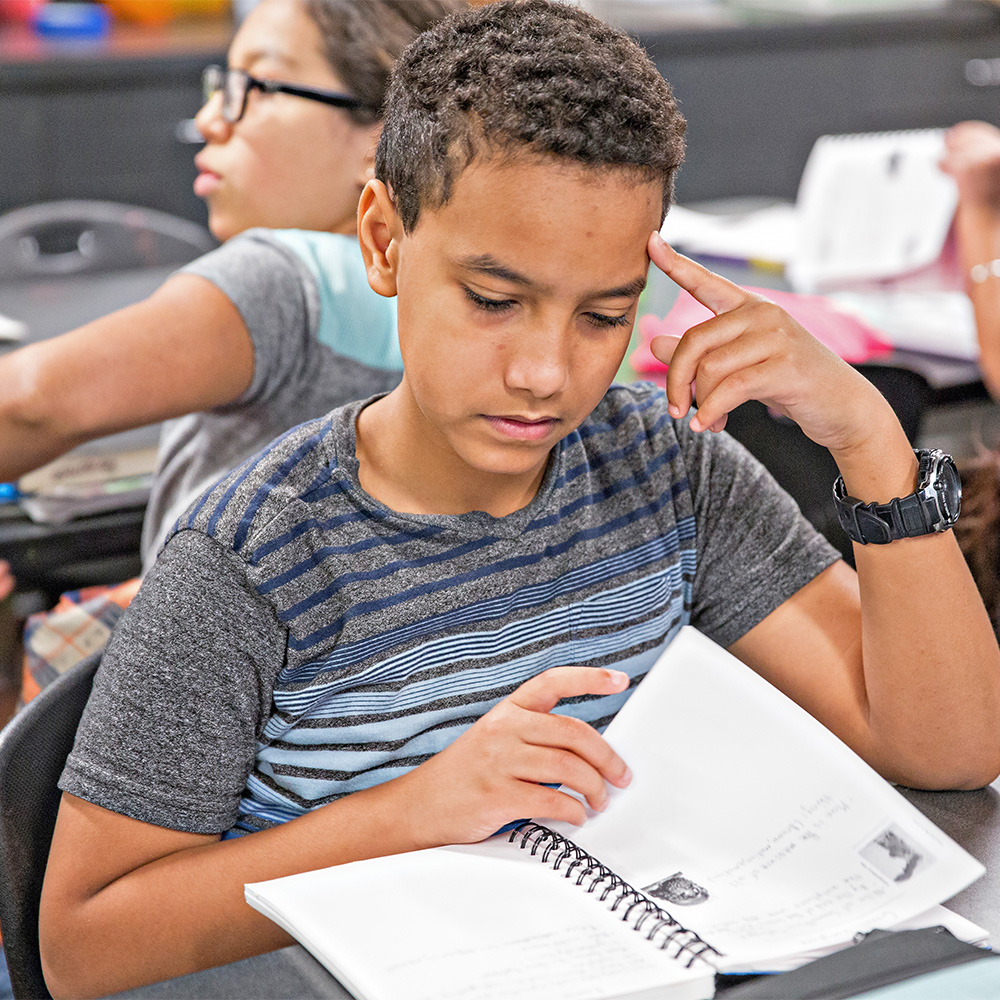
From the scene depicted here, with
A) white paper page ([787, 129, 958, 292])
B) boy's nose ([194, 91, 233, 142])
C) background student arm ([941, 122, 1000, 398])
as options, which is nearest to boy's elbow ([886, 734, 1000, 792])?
boy's nose ([194, 91, 233, 142])

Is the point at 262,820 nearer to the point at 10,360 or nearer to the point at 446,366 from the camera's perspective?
the point at 446,366

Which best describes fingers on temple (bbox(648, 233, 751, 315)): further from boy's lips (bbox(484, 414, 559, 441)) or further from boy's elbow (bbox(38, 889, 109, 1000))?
boy's elbow (bbox(38, 889, 109, 1000))

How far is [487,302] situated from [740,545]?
36cm

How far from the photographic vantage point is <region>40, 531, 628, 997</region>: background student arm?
809mm

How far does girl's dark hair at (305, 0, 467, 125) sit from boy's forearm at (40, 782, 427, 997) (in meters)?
0.90

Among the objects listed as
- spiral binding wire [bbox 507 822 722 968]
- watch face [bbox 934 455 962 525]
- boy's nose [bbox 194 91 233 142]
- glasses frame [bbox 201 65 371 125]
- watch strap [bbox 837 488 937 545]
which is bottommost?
spiral binding wire [bbox 507 822 722 968]

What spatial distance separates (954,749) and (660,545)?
0.28 meters

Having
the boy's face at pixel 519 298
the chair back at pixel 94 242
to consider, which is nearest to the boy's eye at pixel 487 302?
the boy's face at pixel 519 298

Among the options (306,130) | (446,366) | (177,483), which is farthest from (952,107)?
(446,366)

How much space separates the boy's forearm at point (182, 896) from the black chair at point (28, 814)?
4cm

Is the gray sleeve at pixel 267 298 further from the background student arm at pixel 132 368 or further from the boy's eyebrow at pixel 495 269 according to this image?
→ the boy's eyebrow at pixel 495 269

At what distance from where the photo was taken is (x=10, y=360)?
127 centimetres

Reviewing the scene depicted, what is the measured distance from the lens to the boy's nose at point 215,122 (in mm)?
1516

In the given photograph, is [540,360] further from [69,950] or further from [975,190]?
[975,190]
